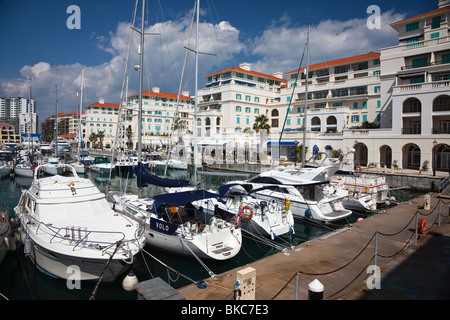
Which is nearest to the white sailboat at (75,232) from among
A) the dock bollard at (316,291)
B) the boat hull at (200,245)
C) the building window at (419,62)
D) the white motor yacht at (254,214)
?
the boat hull at (200,245)

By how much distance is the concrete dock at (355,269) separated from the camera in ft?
26.6

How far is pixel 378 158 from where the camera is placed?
39188 millimetres

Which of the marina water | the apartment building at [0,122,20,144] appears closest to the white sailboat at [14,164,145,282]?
the marina water

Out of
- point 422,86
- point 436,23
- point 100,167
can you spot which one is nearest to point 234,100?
point 100,167

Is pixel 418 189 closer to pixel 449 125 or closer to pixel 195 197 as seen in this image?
pixel 449 125

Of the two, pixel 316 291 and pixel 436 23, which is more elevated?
pixel 436 23

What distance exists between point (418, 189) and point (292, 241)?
22.1m

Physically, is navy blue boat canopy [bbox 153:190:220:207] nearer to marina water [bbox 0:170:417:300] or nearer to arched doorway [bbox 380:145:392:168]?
marina water [bbox 0:170:417:300]

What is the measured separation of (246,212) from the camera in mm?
14852

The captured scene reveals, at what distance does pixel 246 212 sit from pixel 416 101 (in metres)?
35.7

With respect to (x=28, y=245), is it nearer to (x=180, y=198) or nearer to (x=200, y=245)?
(x=180, y=198)

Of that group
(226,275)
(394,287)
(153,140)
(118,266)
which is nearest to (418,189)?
(394,287)

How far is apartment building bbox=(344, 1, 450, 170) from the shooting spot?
35.5 metres

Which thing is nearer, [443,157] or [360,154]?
[443,157]
